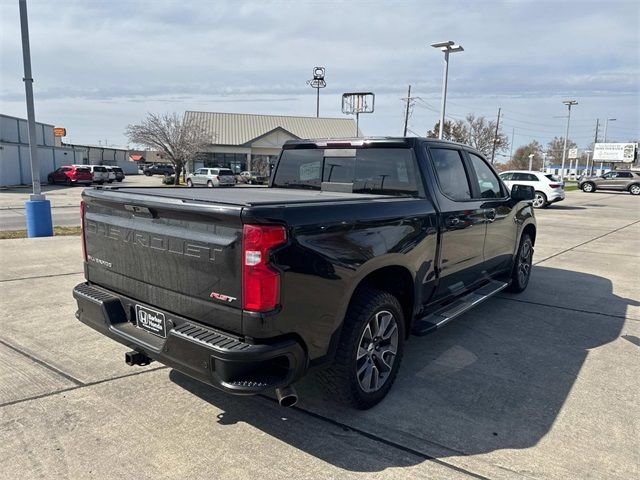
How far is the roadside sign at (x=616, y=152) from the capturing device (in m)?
58.8

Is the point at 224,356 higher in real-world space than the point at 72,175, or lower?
higher

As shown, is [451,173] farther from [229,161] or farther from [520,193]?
[229,161]

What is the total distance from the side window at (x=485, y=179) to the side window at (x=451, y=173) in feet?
1.15

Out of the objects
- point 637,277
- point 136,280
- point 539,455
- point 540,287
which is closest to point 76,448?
point 136,280

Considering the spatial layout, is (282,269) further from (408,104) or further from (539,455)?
(408,104)

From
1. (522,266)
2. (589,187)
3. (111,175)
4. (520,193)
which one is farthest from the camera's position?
(111,175)

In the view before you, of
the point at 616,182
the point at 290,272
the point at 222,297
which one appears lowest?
the point at 616,182

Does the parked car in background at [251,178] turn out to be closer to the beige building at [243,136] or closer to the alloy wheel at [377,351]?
the beige building at [243,136]

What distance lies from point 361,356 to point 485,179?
9.71ft

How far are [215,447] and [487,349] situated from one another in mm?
2780

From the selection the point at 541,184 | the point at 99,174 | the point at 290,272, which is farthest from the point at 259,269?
the point at 99,174

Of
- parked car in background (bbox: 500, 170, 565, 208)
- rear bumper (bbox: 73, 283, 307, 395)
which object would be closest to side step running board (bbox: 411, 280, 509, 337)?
rear bumper (bbox: 73, 283, 307, 395)

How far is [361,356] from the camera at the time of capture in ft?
10.7

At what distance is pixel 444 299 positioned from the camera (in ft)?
14.5
